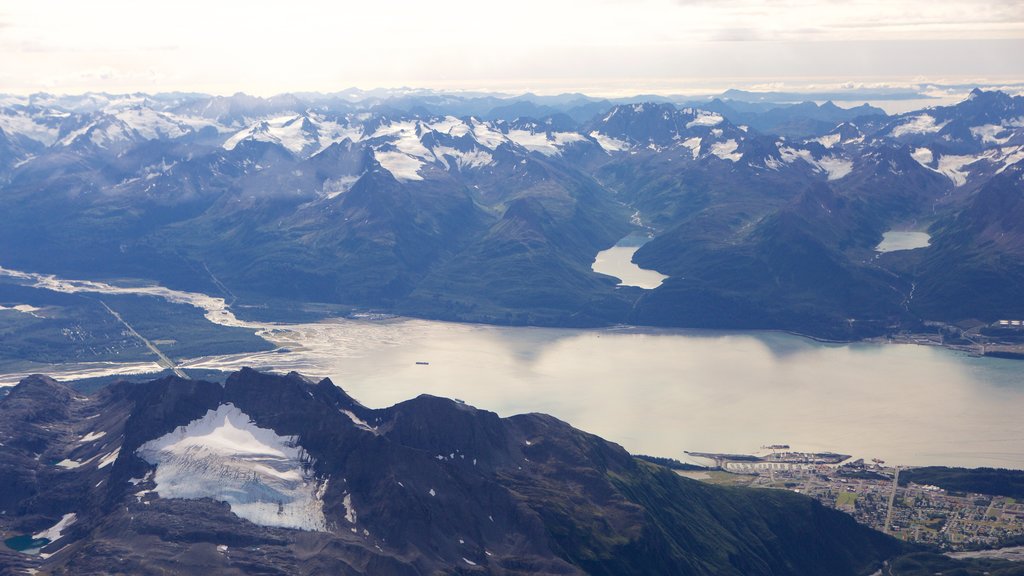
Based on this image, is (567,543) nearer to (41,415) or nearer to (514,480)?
(514,480)

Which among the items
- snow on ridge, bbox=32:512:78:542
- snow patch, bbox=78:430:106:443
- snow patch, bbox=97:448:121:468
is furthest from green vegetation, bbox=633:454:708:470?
snow on ridge, bbox=32:512:78:542

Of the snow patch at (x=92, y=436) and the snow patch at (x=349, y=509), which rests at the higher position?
the snow patch at (x=349, y=509)

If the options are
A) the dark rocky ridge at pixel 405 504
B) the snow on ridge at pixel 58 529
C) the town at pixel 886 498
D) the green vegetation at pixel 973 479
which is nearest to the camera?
the dark rocky ridge at pixel 405 504

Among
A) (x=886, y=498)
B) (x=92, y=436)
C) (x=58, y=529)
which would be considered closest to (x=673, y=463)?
(x=886, y=498)

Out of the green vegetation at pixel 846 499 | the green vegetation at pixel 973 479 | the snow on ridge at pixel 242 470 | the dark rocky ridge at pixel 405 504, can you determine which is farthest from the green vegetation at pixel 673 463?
the snow on ridge at pixel 242 470

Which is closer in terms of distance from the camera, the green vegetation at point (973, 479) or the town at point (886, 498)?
the town at point (886, 498)

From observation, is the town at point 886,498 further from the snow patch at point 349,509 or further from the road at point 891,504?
the snow patch at point 349,509

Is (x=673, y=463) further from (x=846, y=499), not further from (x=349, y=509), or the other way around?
(x=349, y=509)
